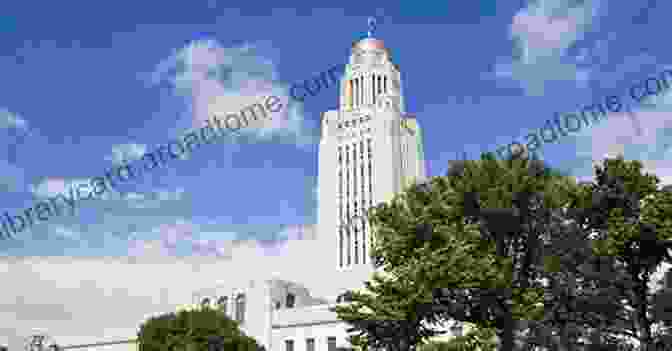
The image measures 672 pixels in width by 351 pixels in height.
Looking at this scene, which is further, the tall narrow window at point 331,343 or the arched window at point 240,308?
the arched window at point 240,308

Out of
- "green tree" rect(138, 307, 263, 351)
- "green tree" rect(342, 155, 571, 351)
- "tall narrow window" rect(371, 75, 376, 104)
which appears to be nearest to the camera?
"green tree" rect(342, 155, 571, 351)

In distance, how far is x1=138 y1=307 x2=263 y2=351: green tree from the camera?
186ft

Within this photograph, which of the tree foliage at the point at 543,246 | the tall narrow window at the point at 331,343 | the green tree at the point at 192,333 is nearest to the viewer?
the tree foliage at the point at 543,246

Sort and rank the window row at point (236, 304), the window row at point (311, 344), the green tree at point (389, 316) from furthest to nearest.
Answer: the window row at point (236, 304)
the window row at point (311, 344)
the green tree at point (389, 316)

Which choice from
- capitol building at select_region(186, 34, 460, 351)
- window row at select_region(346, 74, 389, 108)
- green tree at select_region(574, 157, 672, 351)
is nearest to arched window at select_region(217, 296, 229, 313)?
capitol building at select_region(186, 34, 460, 351)

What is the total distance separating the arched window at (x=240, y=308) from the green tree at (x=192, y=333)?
2033cm

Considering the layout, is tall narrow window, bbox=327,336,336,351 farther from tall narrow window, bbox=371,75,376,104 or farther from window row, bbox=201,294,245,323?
tall narrow window, bbox=371,75,376,104

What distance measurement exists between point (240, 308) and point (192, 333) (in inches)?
972

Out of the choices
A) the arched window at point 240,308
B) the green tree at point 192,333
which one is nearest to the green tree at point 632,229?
the green tree at point 192,333

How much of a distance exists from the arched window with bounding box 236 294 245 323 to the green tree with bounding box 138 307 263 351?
800 inches

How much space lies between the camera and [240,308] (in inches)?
3206

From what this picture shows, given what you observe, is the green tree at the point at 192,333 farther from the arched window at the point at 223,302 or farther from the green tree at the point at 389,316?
the green tree at the point at 389,316

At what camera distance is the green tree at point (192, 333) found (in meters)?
56.7

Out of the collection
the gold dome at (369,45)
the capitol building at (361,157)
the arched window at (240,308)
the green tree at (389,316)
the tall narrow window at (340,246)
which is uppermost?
the gold dome at (369,45)
